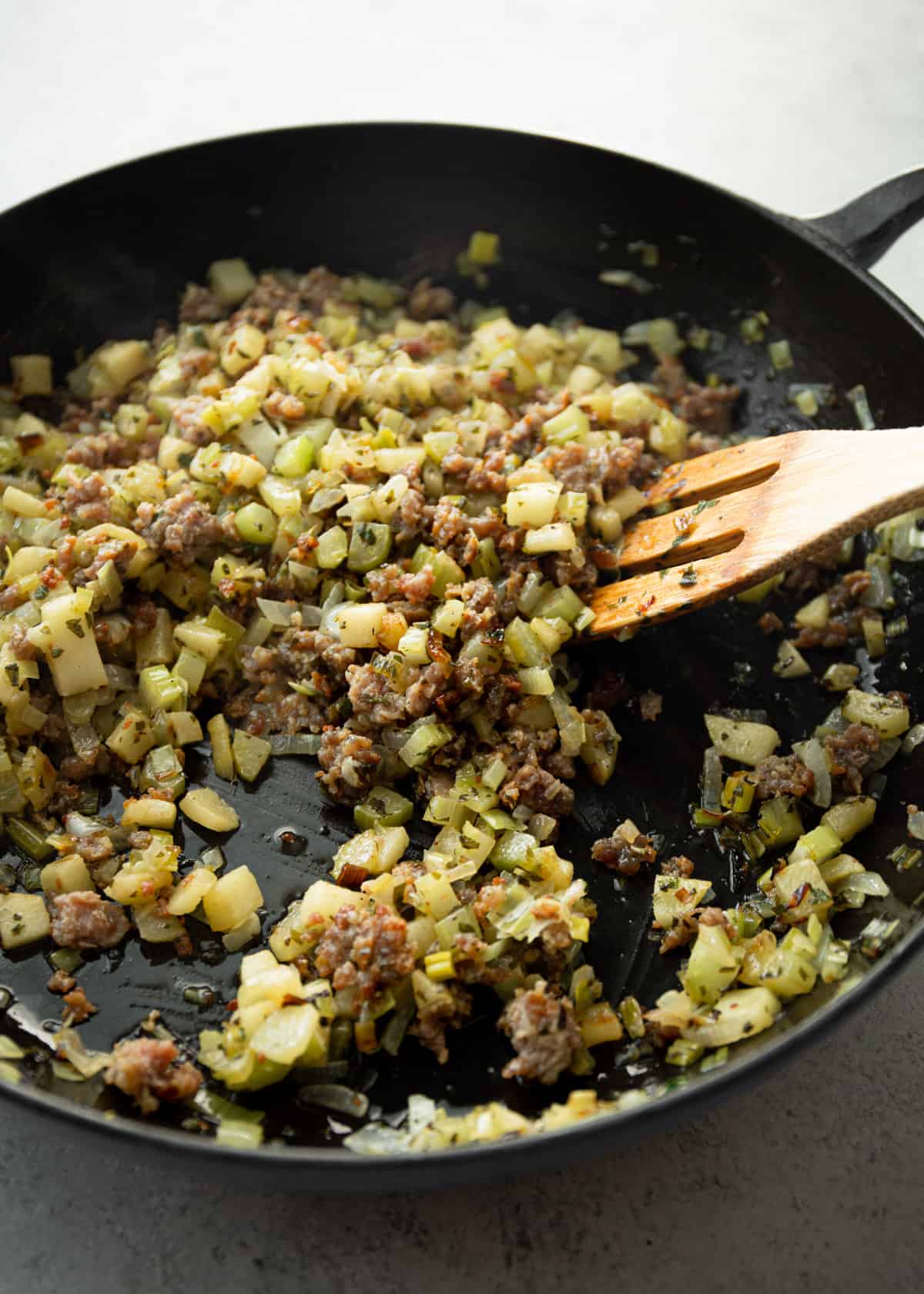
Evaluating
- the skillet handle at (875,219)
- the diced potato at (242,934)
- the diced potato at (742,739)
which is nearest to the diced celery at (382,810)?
the diced potato at (242,934)

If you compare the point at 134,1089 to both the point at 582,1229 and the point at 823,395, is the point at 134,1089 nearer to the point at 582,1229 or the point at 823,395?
the point at 582,1229

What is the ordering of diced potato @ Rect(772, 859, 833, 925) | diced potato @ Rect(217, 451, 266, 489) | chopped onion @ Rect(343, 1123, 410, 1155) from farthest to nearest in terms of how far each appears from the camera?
1. diced potato @ Rect(217, 451, 266, 489)
2. diced potato @ Rect(772, 859, 833, 925)
3. chopped onion @ Rect(343, 1123, 410, 1155)

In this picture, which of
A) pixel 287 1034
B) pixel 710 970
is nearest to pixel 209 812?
pixel 287 1034

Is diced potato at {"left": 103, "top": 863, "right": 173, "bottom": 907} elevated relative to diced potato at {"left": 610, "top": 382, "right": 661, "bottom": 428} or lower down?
lower down

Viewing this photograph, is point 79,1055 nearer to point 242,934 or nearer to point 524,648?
point 242,934

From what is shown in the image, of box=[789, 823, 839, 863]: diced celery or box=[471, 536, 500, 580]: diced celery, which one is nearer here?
box=[789, 823, 839, 863]: diced celery

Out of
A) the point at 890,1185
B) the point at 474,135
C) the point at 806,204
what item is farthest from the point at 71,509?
the point at 806,204

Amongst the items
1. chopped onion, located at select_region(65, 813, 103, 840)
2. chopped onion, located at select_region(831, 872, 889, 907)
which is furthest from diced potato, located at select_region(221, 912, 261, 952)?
chopped onion, located at select_region(831, 872, 889, 907)

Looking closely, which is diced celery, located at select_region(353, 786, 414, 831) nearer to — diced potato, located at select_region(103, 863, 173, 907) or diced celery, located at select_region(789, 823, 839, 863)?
diced potato, located at select_region(103, 863, 173, 907)
